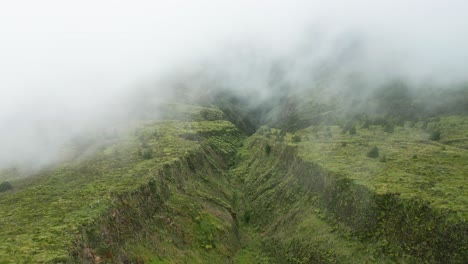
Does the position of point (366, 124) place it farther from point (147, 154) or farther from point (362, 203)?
point (147, 154)

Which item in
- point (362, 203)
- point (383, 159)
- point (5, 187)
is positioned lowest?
point (362, 203)

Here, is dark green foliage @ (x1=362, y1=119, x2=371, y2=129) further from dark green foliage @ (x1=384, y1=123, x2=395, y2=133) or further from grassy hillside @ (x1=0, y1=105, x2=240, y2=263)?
grassy hillside @ (x1=0, y1=105, x2=240, y2=263)

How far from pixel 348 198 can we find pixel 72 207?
4695cm

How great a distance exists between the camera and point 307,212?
72062mm

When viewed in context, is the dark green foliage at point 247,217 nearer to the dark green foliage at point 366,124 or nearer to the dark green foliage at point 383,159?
the dark green foliage at point 383,159

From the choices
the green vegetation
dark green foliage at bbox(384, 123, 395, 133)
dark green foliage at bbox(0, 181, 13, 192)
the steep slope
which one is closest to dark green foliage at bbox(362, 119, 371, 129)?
dark green foliage at bbox(384, 123, 395, 133)

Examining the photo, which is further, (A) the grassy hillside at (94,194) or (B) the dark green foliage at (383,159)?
(B) the dark green foliage at (383,159)

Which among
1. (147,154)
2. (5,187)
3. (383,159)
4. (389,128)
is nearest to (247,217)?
(147,154)

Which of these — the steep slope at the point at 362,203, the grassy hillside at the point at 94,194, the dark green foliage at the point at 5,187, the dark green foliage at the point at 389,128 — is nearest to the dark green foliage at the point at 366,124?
the dark green foliage at the point at 389,128

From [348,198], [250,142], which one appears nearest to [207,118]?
[250,142]

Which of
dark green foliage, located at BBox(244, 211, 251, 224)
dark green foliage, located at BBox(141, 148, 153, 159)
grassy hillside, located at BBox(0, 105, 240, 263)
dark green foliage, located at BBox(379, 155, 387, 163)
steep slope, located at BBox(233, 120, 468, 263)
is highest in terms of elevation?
dark green foliage, located at BBox(141, 148, 153, 159)

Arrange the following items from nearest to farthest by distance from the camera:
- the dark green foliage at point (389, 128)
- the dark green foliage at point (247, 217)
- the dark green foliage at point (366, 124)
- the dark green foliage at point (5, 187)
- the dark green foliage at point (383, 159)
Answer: the dark green foliage at point (5, 187) < the dark green foliage at point (383, 159) < the dark green foliage at point (247, 217) < the dark green foliage at point (389, 128) < the dark green foliage at point (366, 124)

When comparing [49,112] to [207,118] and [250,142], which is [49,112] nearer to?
[207,118]

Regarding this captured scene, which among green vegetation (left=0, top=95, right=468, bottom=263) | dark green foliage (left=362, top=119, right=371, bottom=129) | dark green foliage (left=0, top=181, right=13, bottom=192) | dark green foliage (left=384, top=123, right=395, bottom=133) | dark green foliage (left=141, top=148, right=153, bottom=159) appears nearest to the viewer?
green vegetation (left=0, top=95, right=468, bottom=263)
